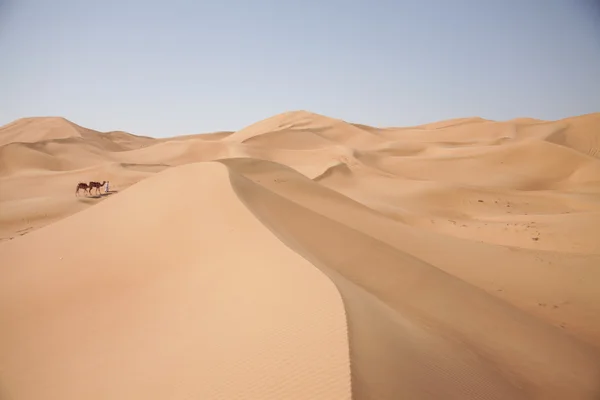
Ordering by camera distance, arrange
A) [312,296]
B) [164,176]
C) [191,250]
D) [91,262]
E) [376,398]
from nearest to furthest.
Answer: [376,398], [312,296], [191,250], [91,262], [164,176]

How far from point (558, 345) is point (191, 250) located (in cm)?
577

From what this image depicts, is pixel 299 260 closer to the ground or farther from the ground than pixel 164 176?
closer to the ground

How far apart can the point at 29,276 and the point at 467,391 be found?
7746 mm

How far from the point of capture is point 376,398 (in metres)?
3.14

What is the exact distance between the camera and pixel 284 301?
4.62 metres

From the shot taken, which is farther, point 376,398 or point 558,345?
point 558,345

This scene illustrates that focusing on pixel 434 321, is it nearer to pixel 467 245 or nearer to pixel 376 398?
pixel 376 398

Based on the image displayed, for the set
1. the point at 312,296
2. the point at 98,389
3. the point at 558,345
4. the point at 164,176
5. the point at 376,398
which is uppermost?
the point at 164,176

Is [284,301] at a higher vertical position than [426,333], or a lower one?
higher

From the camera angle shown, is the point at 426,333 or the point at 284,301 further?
the point at 426,333

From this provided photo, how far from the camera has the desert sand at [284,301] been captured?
3.82 meters

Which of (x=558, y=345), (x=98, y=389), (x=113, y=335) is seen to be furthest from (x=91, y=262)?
(x=558, y=345)

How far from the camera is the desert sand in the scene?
12.5 feet

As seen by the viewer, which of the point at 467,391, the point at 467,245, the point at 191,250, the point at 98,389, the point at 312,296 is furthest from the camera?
the point at 467,245
